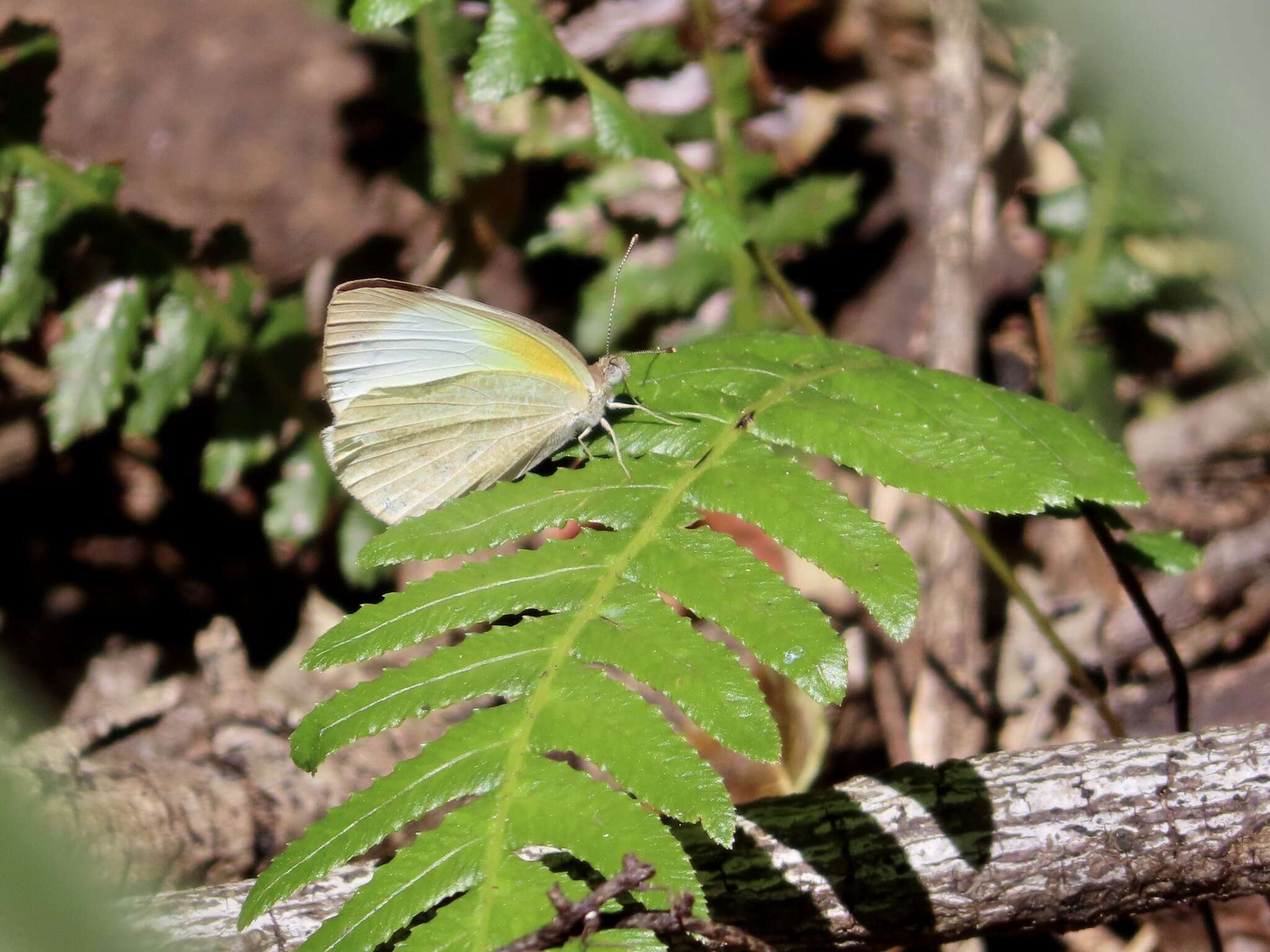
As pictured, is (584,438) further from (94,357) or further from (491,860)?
(94,357)

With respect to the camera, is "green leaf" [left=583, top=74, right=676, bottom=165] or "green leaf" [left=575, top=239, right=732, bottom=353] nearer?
"green leaf" [left=583, top=74, right=676, bottom=165]

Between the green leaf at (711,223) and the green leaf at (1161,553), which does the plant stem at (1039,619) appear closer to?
the green leaf at (1161,553)

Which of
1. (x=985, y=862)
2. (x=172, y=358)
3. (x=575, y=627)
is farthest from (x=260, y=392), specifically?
(x=985, y=862)

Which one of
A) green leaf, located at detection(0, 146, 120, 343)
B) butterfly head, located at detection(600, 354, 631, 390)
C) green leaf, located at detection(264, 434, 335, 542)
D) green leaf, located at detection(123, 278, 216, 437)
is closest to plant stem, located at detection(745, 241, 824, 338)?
butterfly head, located at detection(600, 354, 631, 390)

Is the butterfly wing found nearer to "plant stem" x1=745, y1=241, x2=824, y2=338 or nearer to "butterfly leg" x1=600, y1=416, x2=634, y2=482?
"butterfly leg" x1=600, y1=416, x2=634, y2=482

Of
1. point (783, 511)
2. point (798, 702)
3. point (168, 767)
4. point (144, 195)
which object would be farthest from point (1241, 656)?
point (144, 195)
